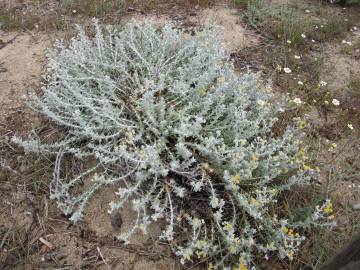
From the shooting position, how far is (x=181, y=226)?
251cm

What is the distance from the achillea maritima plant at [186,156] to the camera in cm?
240

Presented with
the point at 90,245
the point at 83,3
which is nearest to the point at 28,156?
the point at 90,245

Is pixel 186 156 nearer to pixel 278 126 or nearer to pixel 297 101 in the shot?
pixel 278 126

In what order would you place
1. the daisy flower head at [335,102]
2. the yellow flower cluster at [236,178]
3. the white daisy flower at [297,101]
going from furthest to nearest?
1. the daisy flower head at [335,102]
2. the white daisy flower at [297,101]
3. the yellow flower cluster at [236,178]

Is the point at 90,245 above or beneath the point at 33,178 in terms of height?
beneath

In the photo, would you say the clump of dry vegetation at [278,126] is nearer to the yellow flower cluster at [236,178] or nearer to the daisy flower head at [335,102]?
the daisy flower head at [335,102]

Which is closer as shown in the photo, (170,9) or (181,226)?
(181,226)

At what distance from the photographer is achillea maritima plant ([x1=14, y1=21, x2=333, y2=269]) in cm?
240

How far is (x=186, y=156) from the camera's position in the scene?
8.18ft

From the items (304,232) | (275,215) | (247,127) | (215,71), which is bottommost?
(304,232)

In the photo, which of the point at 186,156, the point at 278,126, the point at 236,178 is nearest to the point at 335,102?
the point at 278,126

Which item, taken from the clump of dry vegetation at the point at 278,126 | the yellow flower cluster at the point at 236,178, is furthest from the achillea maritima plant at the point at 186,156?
the clump of dry vegetation at the point at 278,126

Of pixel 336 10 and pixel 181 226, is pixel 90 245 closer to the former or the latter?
pixel 181 226

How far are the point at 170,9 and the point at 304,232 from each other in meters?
3.13
